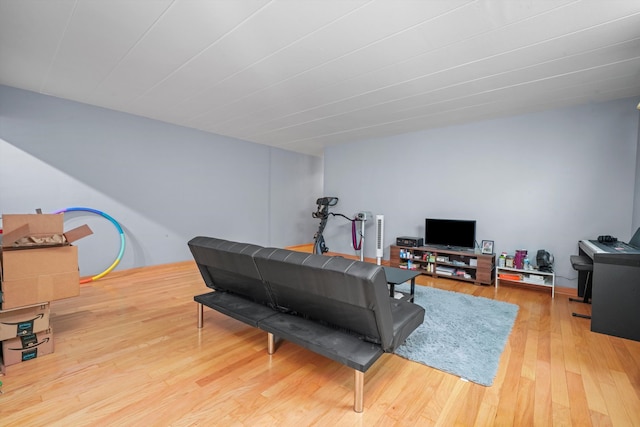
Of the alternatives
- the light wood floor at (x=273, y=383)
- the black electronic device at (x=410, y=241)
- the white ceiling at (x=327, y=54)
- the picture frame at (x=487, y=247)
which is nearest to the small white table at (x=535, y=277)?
the picture frame at (x=487, y=247)

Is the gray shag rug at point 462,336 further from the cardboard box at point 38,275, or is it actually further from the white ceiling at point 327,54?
the cardboard box at point 38,275

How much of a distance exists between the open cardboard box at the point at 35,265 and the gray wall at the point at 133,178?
87.9 inches

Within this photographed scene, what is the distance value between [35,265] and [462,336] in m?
3.43

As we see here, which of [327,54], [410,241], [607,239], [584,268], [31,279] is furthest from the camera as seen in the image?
[410,241]

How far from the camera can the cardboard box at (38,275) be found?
1911 millimetres

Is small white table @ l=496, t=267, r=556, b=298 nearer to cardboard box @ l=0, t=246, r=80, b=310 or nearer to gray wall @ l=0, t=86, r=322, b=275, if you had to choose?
gray wall @ l=0, t=86, r=322, b=275

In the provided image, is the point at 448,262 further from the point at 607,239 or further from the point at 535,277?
the point at 607,239

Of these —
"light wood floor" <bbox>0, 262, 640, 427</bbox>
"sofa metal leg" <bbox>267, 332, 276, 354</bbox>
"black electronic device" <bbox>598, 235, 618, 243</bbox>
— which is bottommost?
"light wood floor" <bbox>0, 262, 640, 427</bbox>

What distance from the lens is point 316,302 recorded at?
5.93 feet

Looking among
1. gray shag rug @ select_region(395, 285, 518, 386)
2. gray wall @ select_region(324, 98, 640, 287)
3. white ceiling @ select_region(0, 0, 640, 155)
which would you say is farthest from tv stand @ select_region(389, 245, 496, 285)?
white ceiling @ select_region(0, 0, 640, 155)

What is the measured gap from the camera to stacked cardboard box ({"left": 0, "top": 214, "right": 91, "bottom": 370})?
1.92 meters

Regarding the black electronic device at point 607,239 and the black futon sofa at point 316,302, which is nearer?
the black futon sofa at point 316,302

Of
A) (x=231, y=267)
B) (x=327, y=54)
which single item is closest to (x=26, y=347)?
(x=231, y=267)

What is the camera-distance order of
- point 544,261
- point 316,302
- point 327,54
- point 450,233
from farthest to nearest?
point 450,233 → point 544,261 → point 327,54 → point 316,302
